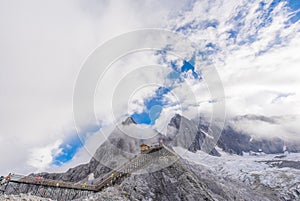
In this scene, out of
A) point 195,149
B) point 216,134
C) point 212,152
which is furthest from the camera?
point 216,134

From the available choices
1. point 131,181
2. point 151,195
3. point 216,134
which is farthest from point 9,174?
point 216,134

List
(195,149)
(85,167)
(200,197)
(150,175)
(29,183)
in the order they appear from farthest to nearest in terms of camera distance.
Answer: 1. (195,149)
2. (85,167)
3. (150,175)
4. (200,197)
5. (29,183)

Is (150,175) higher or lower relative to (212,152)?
higher

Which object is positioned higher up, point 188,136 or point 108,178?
point 108,178

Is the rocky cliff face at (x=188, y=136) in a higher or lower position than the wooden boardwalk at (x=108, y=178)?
lower

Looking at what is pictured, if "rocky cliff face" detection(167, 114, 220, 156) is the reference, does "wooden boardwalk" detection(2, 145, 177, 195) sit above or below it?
above

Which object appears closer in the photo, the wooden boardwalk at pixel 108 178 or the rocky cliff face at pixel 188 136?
the wooden boardwalk at pixel 108 178

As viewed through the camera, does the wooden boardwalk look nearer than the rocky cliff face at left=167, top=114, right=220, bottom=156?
Yes

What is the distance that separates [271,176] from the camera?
246 feet

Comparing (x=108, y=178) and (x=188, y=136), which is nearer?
(x=108, y=178)

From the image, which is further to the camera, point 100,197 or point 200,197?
point 200,197

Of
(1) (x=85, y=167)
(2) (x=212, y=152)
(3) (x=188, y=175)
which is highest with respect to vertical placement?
(3) (x=188, y=175)

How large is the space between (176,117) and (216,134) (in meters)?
47.1

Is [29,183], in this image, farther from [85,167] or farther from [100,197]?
[85,167]
